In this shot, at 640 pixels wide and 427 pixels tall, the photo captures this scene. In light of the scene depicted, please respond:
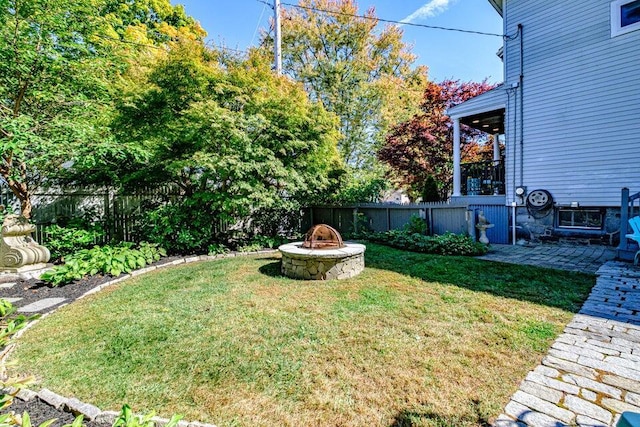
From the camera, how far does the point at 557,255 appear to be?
657 cm

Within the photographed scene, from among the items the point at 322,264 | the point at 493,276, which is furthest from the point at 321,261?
the point at 493,276

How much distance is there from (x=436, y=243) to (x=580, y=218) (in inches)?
152

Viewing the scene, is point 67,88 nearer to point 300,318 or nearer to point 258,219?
point 258,219

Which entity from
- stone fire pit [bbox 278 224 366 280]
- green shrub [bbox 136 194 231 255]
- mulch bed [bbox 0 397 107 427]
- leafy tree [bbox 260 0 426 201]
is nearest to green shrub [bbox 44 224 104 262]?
green shrub [bbox 136 194 231 255]

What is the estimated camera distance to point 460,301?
3912 mm

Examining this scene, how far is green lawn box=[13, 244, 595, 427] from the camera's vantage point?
211 cm

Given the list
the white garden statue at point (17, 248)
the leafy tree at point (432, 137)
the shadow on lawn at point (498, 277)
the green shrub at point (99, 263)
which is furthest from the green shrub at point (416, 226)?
the white garden statue at point (17, 248)

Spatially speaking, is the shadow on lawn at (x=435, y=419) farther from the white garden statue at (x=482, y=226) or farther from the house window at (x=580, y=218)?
the house window at (x=580, y=218)

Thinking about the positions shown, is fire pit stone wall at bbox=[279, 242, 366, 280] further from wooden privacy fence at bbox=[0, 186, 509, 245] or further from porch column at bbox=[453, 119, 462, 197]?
porch column at bbox=[453, 119, 462, 197]

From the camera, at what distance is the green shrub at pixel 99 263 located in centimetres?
489

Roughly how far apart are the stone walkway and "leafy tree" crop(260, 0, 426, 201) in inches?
323

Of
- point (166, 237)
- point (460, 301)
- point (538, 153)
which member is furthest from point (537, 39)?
point (166, 237)

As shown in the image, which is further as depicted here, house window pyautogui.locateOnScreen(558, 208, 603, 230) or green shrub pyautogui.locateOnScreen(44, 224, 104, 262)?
house window pyautogui.locateOnScreen(558, 208, 603, 230)

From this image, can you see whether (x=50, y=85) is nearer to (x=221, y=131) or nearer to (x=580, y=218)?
(x=221, y=131)
